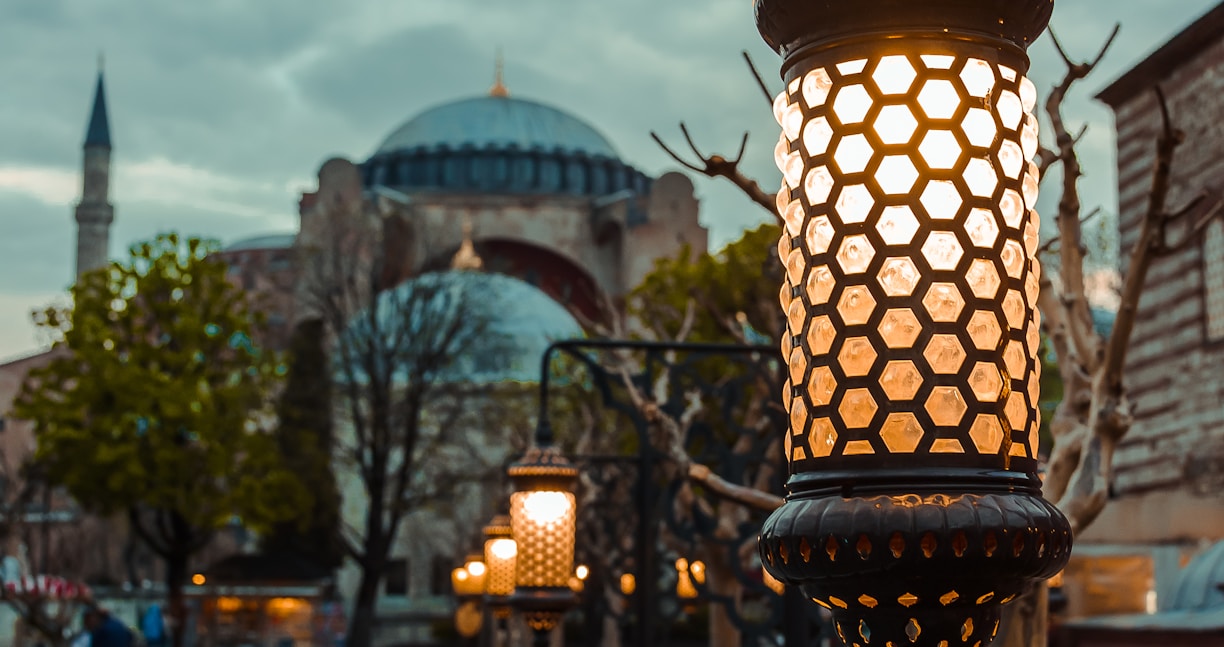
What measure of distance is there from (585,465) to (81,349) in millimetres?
18203

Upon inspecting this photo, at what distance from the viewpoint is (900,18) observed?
318cm

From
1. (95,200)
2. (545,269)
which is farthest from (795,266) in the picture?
(95,200)

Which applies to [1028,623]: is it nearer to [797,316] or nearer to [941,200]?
[797,316]

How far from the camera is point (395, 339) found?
46.1 metres

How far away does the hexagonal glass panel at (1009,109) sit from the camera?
3.24 metres

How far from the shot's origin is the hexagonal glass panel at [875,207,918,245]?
10.2 feet

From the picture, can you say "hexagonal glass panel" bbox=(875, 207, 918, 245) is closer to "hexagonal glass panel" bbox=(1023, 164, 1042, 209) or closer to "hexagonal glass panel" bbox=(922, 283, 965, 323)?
"hexagonal glass panel" bbox=(922, 283, 965, 323)

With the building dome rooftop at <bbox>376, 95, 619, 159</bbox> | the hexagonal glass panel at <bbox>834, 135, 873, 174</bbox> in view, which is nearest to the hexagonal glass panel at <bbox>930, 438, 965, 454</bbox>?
the hexagonal glass panel at <bbox>834, 135, 873, 174</bbox>

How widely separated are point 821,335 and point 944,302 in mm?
240

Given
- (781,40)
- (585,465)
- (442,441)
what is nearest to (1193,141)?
(585,465)

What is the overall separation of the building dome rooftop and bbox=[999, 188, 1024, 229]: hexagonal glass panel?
67.6 metres

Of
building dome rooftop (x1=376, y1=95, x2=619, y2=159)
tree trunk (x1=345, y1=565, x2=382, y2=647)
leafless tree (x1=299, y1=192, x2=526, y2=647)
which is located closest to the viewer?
tree trunk (x1=345, y1=565, x2=382, y2=647)

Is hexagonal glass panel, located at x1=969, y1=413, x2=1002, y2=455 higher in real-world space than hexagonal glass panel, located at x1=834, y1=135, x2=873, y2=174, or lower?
lower

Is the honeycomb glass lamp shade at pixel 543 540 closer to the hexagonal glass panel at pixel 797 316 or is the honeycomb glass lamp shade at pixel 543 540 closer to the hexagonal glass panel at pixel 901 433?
the hexagonal glass panel at pixel 797 316
